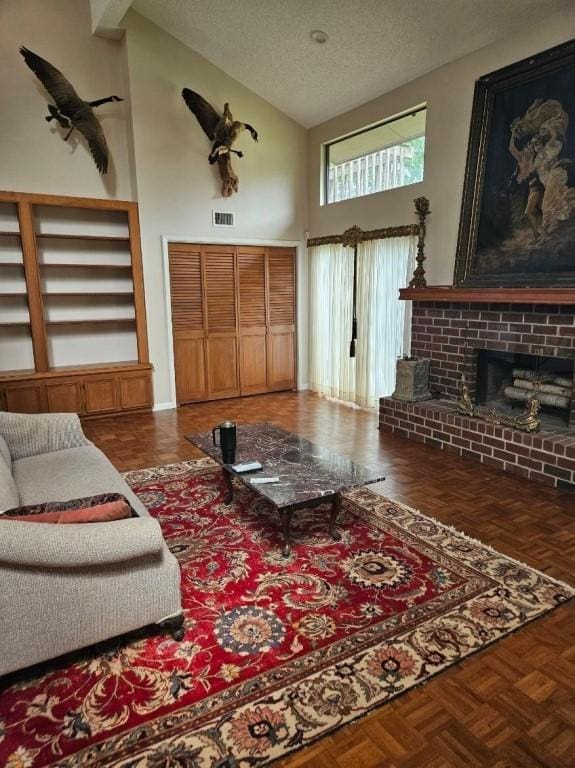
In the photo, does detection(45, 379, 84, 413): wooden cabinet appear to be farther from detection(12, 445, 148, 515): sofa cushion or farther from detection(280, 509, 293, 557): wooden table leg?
detection(280, 509, 293, 557): wooden table leg

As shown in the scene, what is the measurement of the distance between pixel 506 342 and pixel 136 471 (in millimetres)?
3268

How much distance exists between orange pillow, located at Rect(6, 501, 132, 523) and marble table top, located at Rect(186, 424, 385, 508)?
769 mm

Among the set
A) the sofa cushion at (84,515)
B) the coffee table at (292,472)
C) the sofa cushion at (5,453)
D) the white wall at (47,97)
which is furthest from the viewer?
the white wall at (47,97)

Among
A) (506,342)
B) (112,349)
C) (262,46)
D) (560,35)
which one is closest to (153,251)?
(112,349)

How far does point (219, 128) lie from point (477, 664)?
5639 millimetres

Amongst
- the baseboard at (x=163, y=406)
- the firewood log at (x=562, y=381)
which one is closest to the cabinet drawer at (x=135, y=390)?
the baseboard at (x=163, y=406)

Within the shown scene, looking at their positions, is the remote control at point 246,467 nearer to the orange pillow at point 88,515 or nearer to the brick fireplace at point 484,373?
the orange pillow at point 88,515

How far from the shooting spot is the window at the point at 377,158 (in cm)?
496

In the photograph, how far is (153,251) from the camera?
5582mm

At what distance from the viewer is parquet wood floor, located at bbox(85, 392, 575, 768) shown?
1.51 meters

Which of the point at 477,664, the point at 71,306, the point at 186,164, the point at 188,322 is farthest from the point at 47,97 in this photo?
the point at 477,664

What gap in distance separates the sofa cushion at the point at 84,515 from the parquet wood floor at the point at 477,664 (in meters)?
1.02

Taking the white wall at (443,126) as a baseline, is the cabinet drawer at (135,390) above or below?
below

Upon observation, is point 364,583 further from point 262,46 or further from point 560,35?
point 262,46
